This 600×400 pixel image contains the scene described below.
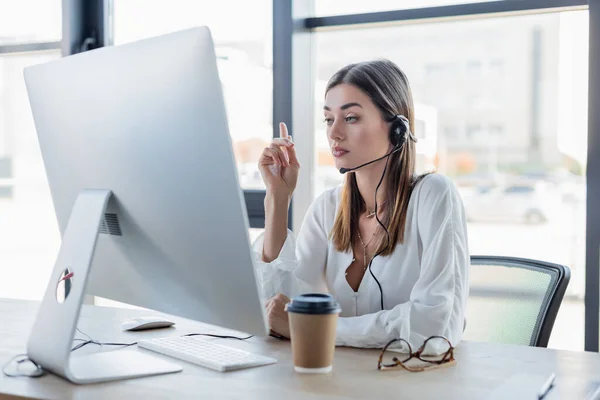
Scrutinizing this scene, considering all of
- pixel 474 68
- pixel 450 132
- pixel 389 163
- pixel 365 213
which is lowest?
pixel 365 213

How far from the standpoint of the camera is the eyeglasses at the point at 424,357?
1322mm

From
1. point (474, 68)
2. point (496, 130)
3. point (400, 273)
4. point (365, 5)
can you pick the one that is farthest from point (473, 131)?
point (400, 273)

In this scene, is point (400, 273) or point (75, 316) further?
point (400, 273)

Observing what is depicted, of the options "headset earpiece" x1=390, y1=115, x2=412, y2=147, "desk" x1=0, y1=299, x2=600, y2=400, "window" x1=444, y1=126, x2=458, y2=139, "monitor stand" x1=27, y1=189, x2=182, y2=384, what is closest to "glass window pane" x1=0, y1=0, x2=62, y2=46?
"window" x1=444, y1=126, x2=458, y2=139

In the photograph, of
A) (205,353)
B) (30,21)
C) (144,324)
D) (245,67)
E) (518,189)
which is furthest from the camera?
(30,21)

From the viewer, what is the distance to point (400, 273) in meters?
1.89

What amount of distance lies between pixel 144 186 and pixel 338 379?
452mm

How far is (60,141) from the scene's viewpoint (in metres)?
1.38

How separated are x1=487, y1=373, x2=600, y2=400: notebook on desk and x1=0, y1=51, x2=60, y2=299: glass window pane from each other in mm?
2892

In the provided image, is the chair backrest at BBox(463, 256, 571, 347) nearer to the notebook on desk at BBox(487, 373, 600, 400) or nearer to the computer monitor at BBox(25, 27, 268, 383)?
the notebook on desk at BBox(487, 373, 600, 400)

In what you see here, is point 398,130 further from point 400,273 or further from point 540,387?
point 540,387

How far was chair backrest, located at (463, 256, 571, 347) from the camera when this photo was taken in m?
1.85

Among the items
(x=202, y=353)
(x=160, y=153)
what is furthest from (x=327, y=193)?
(x=160, y=153)

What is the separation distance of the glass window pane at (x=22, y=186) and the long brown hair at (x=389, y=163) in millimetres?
2082
